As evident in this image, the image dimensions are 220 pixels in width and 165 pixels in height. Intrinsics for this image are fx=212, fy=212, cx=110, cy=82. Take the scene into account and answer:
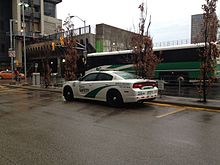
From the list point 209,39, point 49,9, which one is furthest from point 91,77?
point 49,9

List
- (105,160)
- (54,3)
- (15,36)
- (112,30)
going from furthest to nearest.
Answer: (54,3) < (15,36) < (112,30) < (105,160)

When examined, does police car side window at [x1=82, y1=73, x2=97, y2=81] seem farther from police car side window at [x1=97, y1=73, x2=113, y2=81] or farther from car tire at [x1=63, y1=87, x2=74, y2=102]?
car tire at [x1=63, y1=87, x2=74, y2=102]

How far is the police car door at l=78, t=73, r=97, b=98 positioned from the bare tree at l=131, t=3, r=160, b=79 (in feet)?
10.2

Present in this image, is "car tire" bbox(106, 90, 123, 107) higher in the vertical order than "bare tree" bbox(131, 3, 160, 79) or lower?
lower

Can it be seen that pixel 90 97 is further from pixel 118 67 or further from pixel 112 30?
pixel 112 30

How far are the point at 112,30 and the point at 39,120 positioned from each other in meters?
42.7

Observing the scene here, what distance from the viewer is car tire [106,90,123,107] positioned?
8.79 metres

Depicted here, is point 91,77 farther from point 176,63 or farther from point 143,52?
point 176,63

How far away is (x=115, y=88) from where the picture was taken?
348 inches

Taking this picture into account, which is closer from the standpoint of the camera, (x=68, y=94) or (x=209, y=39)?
(x=209, y=39)

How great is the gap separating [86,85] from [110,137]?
5209 millimetres

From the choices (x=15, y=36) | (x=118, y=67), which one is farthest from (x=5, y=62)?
(x=118, y=67)

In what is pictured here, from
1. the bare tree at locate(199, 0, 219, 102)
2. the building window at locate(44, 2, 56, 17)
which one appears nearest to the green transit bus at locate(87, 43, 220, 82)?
the bare tree at locate(199, 0, 219, 102)

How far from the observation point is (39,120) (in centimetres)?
689
